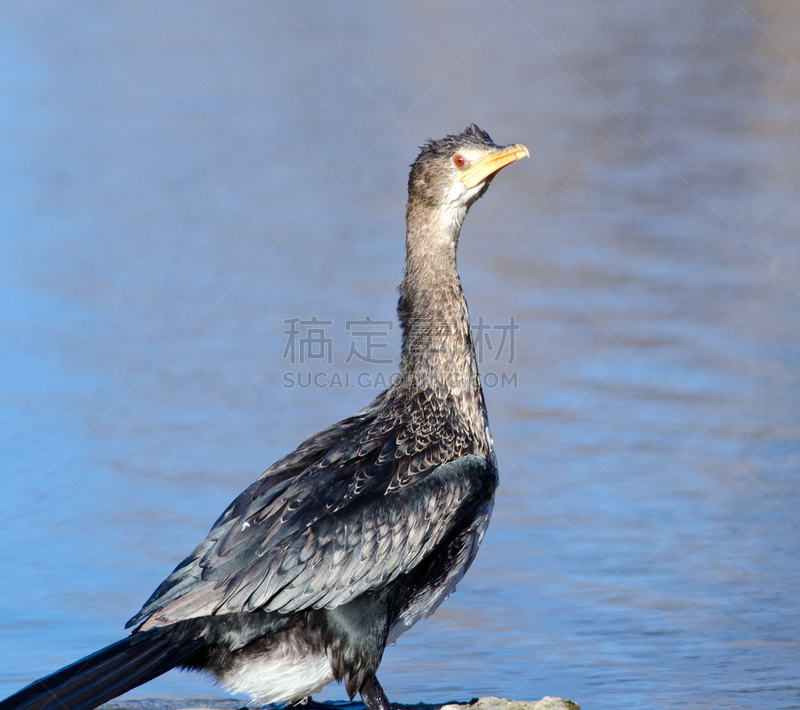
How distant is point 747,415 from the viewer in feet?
31.3

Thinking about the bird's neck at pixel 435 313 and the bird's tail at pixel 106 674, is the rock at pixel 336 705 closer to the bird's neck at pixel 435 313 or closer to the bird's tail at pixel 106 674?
the bird's tail at pixel 106 674

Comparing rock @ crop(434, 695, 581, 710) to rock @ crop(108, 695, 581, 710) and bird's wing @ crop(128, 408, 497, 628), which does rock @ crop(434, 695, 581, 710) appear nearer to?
rock @ crop(108, 695, 581, 710)

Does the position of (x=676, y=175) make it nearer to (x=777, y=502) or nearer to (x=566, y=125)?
(x=566, y=125)

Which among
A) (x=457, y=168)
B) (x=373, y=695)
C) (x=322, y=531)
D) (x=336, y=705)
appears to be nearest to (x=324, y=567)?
(x=322, y=531)

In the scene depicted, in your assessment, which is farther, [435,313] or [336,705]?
[435,313]

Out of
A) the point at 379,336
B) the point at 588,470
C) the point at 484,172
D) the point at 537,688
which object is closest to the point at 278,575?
the point at 537,688

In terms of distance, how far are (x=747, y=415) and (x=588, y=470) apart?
5.54ft

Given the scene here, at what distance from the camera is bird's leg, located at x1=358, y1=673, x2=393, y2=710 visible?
536cm

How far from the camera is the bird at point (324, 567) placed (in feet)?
16.7

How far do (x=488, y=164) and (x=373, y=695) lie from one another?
2.78 m

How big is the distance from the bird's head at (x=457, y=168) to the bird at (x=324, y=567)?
3.42 ft

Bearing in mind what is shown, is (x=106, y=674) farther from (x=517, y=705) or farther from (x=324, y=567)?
(x=517, y=705)

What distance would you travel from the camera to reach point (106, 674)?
193 inches

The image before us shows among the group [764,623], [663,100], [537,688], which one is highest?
[663,100]
